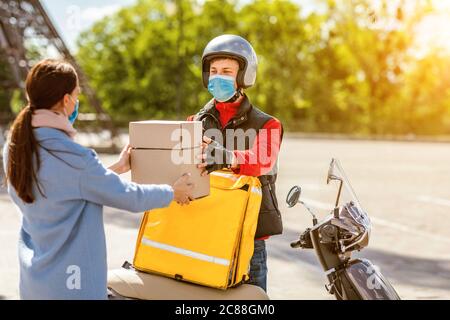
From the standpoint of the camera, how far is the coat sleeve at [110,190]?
2.82 m

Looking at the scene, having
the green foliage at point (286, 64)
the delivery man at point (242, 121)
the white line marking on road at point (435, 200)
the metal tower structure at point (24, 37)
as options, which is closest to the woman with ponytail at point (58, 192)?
the delivery man at point (242, 121)

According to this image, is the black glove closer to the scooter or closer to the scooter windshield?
the scooter

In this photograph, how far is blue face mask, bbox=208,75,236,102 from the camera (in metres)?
3.72

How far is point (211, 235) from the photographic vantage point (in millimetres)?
3326

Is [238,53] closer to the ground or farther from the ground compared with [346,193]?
farther from the ground

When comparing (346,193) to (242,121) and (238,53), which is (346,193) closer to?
(242,121)

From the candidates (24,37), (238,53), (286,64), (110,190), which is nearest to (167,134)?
(110,190)


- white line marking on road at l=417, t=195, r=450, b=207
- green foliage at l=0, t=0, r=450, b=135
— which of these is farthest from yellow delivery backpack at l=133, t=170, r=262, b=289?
→ green foliage at l=0, t=0, r=450, b=135

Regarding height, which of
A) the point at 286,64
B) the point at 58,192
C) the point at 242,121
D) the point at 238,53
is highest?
the point at 238,53

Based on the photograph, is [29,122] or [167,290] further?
[167,290]

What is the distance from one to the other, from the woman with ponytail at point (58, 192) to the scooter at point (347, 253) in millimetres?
932

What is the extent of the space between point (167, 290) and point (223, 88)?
1012 mm
